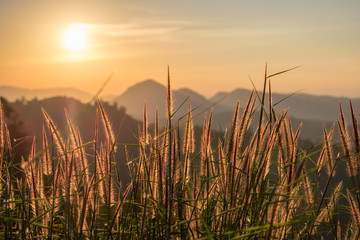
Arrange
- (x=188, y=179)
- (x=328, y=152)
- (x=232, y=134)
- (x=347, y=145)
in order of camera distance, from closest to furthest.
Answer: (x=232, y=134) < (x=347, y=145) < (x=328, y=152) < (x=188, y=179)

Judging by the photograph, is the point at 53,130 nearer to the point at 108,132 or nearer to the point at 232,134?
the point at 108,132

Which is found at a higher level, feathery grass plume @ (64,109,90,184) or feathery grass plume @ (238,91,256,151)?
feathery grass plume @ (238,91,256,151)

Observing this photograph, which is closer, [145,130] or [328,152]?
[145,130]

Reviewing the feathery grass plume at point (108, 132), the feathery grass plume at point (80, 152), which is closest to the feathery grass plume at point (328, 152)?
the feathery grass plume at point (108, 132)

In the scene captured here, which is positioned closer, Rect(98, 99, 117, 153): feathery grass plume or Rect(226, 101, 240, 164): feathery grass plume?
Rect(226, 101, 240, 164): feathery grass plume

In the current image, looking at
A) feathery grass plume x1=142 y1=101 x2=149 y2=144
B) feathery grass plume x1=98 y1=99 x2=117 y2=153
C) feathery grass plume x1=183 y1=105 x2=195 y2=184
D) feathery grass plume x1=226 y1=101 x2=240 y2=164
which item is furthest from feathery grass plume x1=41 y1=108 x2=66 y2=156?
feathery grass plume x1=226 y1=101 x2=240 y2=164

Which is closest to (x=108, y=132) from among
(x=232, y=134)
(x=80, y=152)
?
(x=80, y=152)

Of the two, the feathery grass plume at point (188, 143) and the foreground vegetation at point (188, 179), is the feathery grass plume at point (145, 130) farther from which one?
the feathery grass plume at point (188, 143)

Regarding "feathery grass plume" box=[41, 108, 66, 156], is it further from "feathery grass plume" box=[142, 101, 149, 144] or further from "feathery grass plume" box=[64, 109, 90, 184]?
"feathery grass plume" box=[142, 101, 149, 144]

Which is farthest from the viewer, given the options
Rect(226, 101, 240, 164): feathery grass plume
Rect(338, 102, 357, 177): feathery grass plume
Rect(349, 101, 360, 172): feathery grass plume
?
Rect(338, 102, 357, 177): feathery grass plume

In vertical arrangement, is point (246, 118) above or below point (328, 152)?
above

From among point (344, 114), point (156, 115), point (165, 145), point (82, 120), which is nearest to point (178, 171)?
point (165, 145)

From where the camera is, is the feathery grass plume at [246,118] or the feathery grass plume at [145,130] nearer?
the feathery grass plume at [246,118]

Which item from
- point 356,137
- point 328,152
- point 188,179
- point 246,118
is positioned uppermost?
point 246,118
